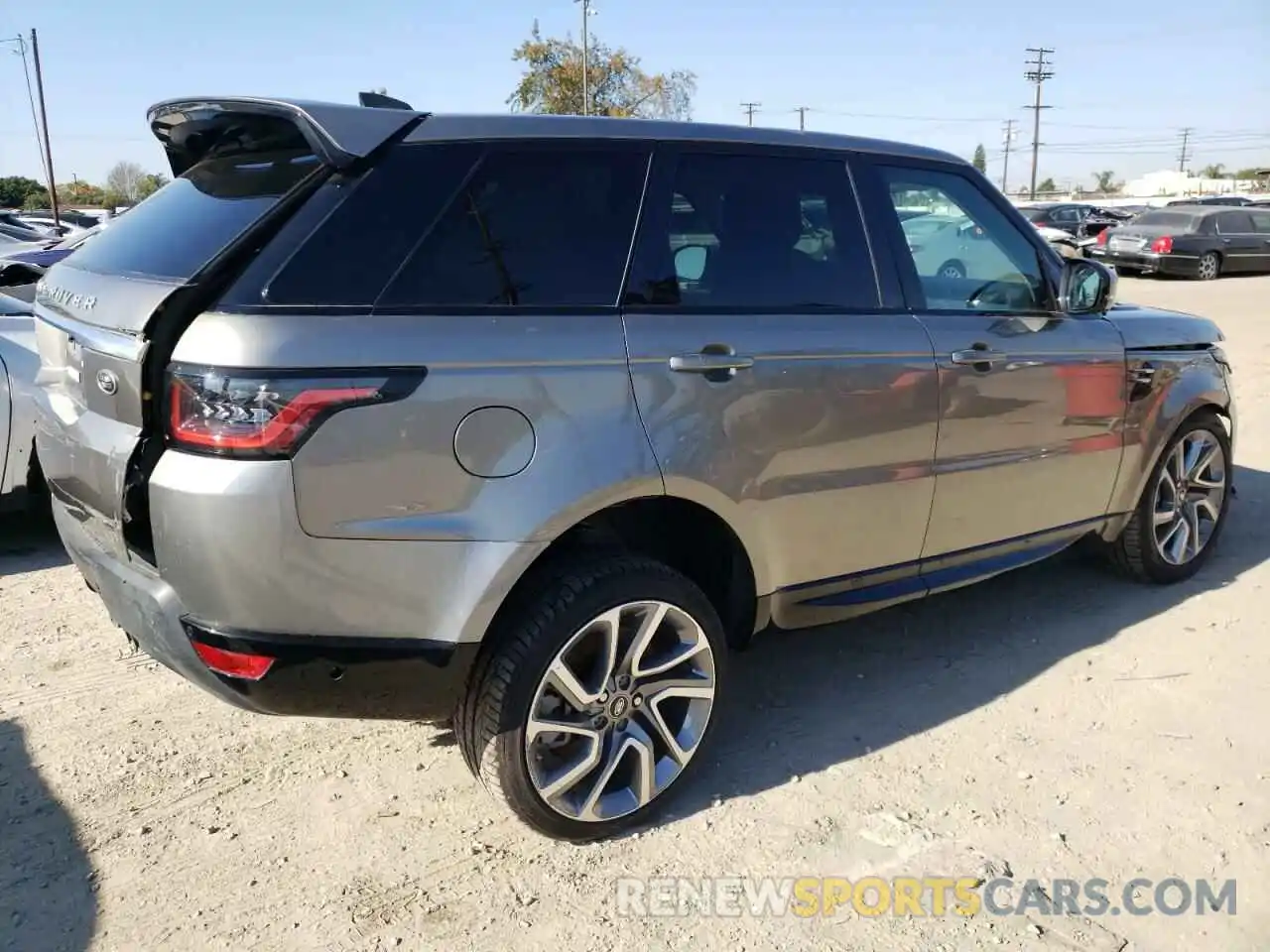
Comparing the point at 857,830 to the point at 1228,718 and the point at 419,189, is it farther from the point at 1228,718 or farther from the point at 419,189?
the point at 419,189

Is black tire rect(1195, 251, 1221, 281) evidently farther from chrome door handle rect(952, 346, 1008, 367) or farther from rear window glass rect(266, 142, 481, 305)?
rear window glass rect(266, 142, 481, 305)

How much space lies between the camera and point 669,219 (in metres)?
2.86

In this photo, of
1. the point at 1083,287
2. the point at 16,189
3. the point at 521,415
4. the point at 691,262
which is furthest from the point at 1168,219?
the point at 16,189

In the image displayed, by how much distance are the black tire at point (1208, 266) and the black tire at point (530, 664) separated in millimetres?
21865

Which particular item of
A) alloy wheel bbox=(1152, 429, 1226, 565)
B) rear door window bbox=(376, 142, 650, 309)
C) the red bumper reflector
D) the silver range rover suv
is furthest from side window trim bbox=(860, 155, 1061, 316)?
the red bumper reflector

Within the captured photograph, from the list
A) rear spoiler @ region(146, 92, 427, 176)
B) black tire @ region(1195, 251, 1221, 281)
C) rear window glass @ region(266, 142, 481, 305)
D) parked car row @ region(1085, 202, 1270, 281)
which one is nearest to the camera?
rear window glass @ region(266, 142, 481, 305)

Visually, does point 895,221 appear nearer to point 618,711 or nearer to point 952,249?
point 952,249

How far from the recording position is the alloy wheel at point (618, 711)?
2.67 meters

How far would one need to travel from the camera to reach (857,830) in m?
2.84

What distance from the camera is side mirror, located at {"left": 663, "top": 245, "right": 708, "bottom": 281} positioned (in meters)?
2.85

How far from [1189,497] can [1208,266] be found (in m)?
19.3

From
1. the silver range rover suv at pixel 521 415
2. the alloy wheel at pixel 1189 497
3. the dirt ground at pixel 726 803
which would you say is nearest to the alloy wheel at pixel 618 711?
the silver range rover suv at pixel 521 415

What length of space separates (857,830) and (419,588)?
1445mm

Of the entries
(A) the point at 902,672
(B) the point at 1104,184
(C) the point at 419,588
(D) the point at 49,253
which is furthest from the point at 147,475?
(B) the point at 1104,184
